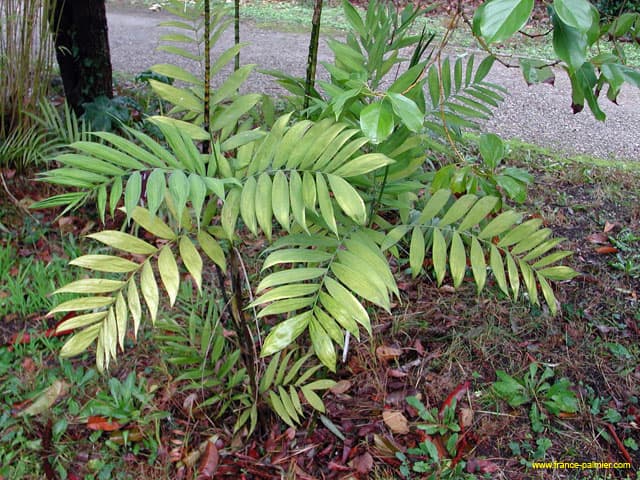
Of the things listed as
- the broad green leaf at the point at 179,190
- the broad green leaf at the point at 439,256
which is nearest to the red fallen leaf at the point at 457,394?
the broad green leaf at the point at 439,256

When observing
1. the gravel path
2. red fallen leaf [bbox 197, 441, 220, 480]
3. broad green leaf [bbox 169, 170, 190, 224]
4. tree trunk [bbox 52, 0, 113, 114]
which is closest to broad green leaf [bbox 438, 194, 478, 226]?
broad green leaf [bbox 169, 170, 190, 224]

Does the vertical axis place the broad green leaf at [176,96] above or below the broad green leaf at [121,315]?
above

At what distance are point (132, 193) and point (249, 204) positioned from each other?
0.22 meters

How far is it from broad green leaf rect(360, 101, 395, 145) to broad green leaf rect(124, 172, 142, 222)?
0.44 meters

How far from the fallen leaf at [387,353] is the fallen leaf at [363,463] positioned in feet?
1.24

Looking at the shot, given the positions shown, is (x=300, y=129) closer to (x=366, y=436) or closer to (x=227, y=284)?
(x=366, y=436)

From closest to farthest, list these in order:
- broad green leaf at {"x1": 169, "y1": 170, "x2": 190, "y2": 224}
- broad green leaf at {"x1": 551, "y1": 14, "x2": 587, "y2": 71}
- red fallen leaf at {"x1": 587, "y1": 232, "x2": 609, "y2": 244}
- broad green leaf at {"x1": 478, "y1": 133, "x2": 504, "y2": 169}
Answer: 1. broad green leaf at {"x1": 551, "y1": 14, "x2": 587, "y2": 71}
2. broad green leaf at {"x1": 169, "y1": 170, "x2": 190, "y2": 224}
3. broad green leaf at {"x1": 478, "y1": 133, "x2": 504, "y2": 169}
4. red fallen leaf at {"x1": 587, "y1": 232, "x2": 609, "y2": 244}

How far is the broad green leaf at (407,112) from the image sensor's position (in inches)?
36.9

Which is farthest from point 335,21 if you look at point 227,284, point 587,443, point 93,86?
point 587,443

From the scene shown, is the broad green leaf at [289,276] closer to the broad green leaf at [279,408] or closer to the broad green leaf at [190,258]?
the broad green leaf at [190,258]

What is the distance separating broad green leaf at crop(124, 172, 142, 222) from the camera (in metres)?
1.03

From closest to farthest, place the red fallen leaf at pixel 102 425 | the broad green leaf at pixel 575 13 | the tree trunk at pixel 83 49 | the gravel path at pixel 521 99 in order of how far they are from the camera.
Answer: the broad green leaf at pixel 575 13, the red fallen leaf at pixel 102 425, the tree trunk at pixel 83 49, the gravel path at pixel 521 99

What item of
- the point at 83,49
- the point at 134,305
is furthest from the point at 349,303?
the point at 83,49

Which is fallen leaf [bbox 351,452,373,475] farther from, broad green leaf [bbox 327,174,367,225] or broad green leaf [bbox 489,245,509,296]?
broad green leaf [bbox 327,174,367,225]
